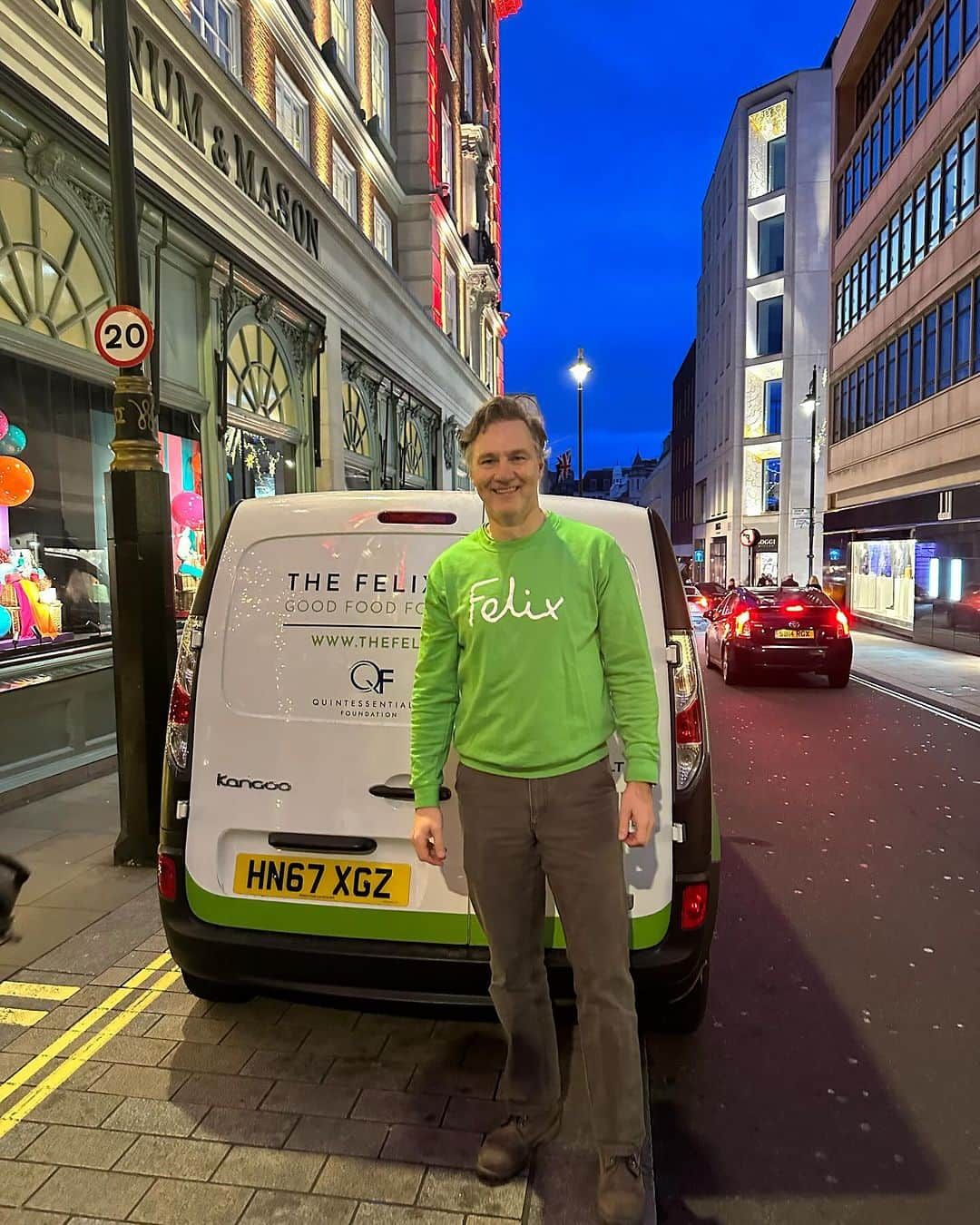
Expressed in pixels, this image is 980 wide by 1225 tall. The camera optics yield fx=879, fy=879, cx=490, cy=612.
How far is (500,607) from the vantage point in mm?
2438

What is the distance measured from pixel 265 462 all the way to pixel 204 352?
2621mm

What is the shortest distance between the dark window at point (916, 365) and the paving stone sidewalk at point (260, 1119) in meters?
23.0

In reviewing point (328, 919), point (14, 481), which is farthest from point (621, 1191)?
point (14, 481)

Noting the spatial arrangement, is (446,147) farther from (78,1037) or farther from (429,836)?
(429,836)

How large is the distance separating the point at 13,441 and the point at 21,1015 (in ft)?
18.1

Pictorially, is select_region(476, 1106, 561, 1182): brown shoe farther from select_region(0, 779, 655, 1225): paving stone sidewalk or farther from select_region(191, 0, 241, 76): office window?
select_region(191, 0, 241, 76): office window

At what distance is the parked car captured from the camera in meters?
13.0

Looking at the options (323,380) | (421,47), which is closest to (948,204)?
(421,47)

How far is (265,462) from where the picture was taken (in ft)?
44.8

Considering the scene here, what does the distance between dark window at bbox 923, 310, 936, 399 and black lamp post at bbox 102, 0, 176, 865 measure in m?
20.8

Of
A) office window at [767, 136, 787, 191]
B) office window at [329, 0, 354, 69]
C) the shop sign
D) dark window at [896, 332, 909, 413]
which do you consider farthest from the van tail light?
office window at [767, 136, 787, 191]

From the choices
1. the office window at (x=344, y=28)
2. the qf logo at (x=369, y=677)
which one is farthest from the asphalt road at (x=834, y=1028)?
the office window at (x=344, y=28)

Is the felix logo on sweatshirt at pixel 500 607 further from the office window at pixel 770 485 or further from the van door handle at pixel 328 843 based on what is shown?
the office window at pixel 770 485

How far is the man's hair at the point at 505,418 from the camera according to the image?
255 cm
